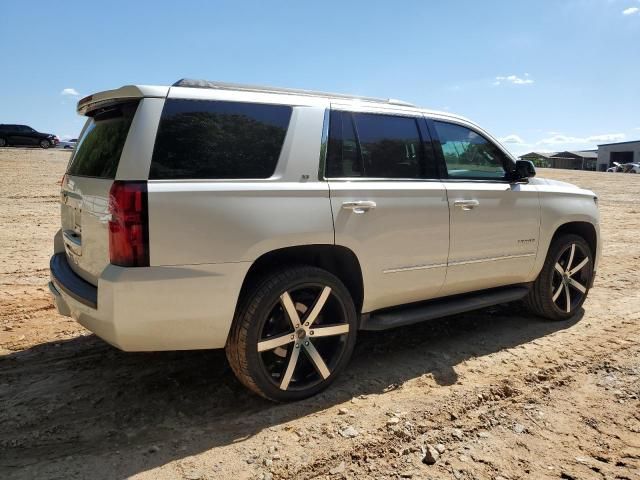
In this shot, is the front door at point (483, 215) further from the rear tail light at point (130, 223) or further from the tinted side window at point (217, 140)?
the rear tail light at point (130, 223)

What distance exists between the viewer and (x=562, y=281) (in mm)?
4988

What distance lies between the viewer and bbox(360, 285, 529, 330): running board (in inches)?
143

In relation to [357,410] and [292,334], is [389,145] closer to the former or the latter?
[292,334]

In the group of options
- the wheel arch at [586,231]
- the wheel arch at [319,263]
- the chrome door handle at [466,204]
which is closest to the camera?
the wheel arch at [319,263]

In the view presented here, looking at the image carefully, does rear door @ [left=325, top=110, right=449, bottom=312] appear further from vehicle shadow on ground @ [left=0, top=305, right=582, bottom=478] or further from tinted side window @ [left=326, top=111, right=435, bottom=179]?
vehicle shadow on ground @ [left=0, top=305, right=582, bottom=478]

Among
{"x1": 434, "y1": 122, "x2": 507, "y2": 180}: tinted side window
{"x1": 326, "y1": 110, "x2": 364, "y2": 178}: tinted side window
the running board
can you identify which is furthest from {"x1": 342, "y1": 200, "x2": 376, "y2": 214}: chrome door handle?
{"x1": 434, "y1": 122, "x2": 507, "y2": 180}: tinted side window

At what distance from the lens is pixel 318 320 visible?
342 centimetres

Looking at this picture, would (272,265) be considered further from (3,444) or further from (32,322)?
(32,322)

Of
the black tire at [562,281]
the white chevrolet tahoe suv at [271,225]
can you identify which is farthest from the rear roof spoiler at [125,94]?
the black tire at [562,281]

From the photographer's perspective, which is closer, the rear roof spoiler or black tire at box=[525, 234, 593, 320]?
the rear roof spoiler

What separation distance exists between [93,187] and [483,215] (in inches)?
115

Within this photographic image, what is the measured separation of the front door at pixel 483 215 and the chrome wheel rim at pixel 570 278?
0.54 metres

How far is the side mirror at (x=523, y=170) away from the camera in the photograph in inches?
177

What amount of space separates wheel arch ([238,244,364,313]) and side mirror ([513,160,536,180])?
1.99 metres
